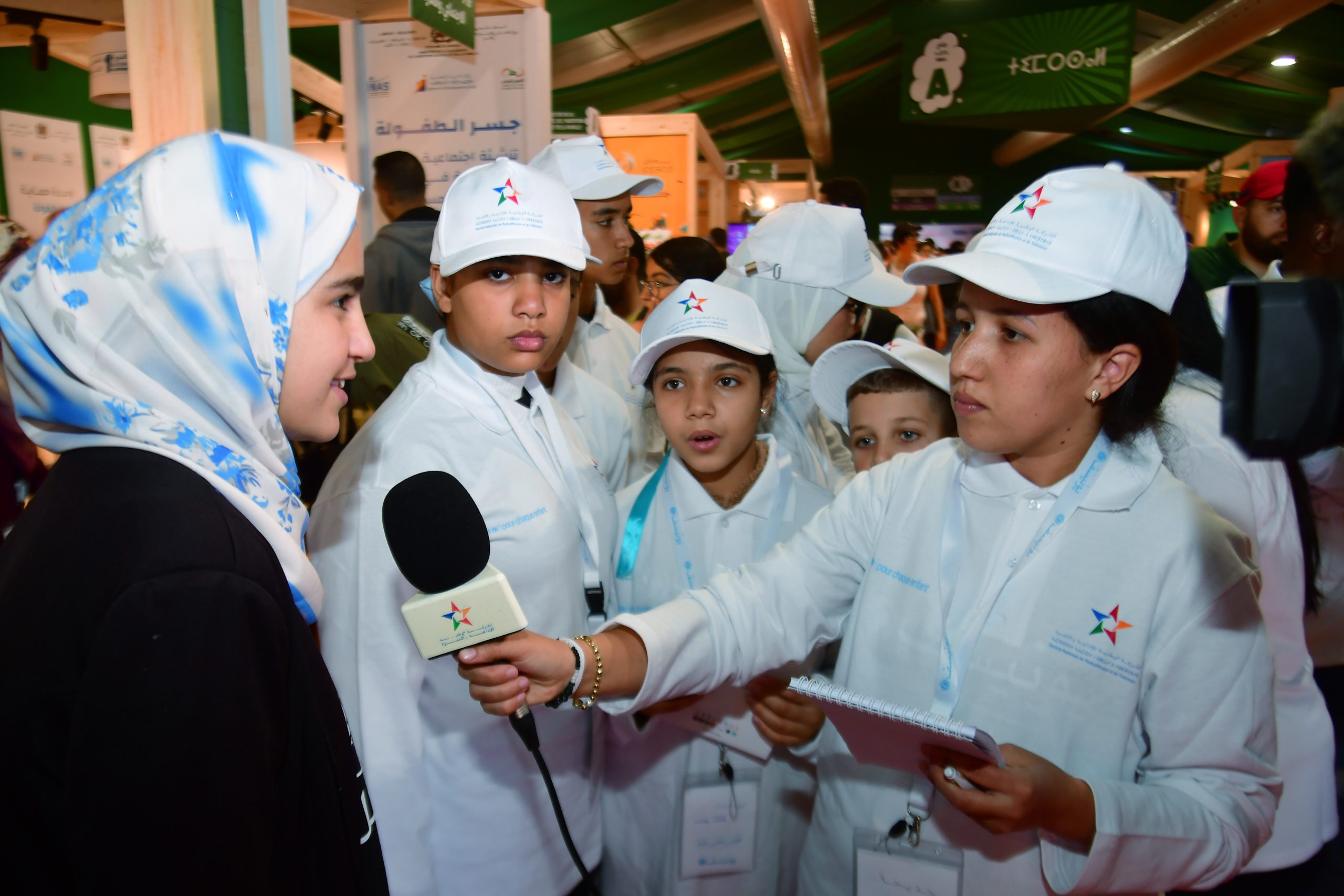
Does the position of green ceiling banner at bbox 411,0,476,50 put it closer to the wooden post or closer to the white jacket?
the wooden post

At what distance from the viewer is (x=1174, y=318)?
164 cm

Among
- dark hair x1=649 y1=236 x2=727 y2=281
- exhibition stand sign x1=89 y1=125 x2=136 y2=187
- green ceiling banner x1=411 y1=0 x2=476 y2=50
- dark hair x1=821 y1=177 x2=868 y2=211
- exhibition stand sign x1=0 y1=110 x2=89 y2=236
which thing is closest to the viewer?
green ceiling banner x1=411 y1=0 x2=476 y2=50

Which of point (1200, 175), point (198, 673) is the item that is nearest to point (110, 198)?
point (198, 673)

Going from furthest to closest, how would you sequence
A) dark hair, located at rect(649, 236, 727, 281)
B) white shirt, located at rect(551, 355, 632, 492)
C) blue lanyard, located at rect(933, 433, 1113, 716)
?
dark hair, located at rect(649, 236, 727, 281), white shirt, located at rect(551, 355, 632, 492), blue lanyard, located at rect(933, 433, 1113, 716)

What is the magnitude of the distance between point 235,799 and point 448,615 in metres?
0.30

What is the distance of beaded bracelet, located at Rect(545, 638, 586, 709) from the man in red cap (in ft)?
10.6

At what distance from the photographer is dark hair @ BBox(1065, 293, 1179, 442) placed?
1.29 meters

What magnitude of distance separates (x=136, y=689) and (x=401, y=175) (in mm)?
3346

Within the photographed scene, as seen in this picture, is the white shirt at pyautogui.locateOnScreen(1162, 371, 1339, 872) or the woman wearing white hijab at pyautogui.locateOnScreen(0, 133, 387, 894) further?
the white shirt at pyautogui.locateOnScreen(1162, 371, 1339, 872)

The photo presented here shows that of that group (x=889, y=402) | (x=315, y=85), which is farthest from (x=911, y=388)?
(x=315, y=85)

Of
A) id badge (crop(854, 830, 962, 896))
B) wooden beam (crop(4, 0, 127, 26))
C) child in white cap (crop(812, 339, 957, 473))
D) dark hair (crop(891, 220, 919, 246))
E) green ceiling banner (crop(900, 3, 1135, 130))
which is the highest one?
green ceiling banner (crop(900, 3, 1135, 130))

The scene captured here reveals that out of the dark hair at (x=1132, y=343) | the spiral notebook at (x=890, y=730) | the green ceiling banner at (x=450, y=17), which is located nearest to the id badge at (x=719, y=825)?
the spiral notebook at (x=890, y=730)

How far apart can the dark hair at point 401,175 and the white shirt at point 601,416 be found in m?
1.55

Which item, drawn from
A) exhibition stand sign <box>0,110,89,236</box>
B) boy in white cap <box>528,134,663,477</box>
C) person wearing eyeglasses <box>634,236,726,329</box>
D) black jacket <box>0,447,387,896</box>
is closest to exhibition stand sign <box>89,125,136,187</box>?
exhibition stand sign <box>0,110,89,236</box>
